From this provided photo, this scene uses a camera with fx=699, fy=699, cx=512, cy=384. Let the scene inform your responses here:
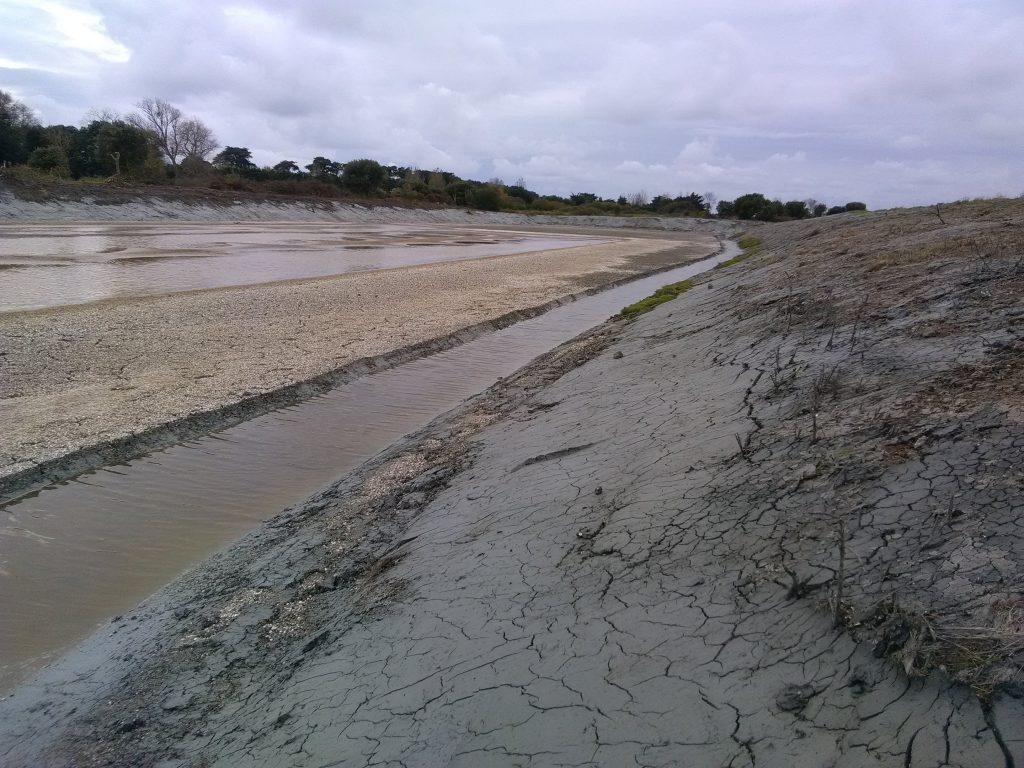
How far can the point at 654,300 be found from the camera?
19.2 metres

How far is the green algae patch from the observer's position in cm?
1766

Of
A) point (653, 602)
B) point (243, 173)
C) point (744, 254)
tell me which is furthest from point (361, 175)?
point (653, 602)

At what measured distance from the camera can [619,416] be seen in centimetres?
770

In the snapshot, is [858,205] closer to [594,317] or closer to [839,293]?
[594,317]

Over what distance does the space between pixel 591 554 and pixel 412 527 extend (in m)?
2.18

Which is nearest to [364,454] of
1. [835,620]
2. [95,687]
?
[95,687]

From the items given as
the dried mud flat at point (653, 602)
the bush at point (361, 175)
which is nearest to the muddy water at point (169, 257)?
the dried mud flat at point (653, 602)

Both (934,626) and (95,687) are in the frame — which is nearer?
(934,626)

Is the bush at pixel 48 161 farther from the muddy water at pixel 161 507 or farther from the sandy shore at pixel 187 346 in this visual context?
the muddy water at pixel 161 507

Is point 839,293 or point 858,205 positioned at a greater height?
point 858,205

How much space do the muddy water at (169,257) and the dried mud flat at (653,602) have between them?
13.3 m

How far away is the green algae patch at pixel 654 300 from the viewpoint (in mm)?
17661

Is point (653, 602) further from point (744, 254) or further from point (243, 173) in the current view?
point (243, 173)

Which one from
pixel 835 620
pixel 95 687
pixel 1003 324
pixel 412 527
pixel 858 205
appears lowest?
pixel 95 687
